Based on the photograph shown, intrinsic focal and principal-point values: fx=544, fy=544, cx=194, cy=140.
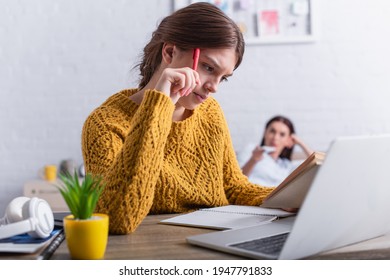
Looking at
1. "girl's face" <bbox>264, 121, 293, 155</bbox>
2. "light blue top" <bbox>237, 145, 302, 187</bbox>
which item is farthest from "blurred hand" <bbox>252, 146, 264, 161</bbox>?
"girl's face" <bbox>264, 121, 293, 155</bbox>

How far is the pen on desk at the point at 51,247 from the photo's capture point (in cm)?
81

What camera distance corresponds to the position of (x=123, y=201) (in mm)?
1032

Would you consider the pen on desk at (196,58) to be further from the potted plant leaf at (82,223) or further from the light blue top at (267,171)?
the light blue top at (267,171)

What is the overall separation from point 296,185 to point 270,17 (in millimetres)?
2630

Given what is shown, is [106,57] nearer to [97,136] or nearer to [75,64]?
[75,64]

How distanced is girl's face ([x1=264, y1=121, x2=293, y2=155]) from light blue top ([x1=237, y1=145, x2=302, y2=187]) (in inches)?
3.6

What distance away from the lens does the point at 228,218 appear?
44.2 inches

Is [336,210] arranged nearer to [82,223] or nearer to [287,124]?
[82,223]

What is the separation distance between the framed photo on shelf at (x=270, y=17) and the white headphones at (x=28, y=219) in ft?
8.95

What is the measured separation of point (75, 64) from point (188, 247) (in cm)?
279

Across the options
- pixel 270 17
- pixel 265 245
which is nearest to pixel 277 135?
pixel 270 17

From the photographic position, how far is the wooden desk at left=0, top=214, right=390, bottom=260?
2.69 feet

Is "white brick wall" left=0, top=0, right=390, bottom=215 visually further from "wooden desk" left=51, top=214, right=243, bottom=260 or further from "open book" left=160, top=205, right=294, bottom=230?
"wooden desk" left=51, top=214, right=243, bottom=260
